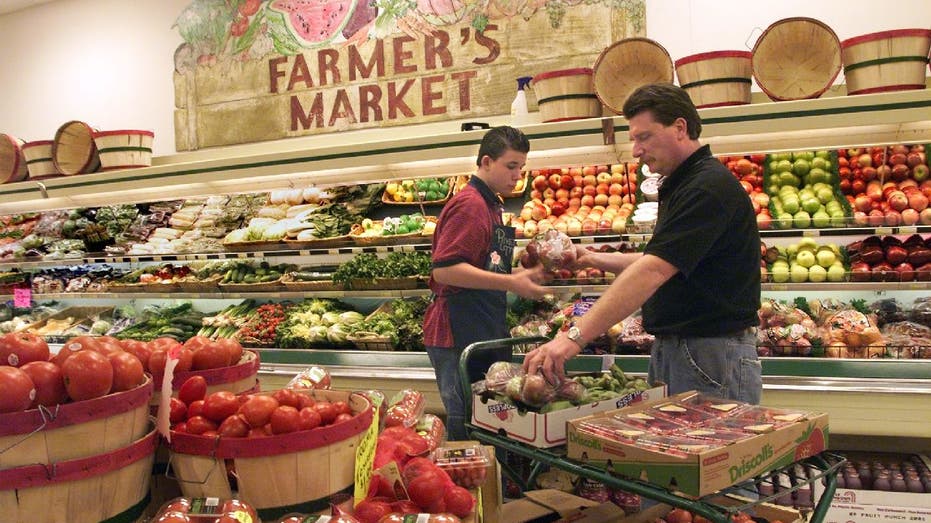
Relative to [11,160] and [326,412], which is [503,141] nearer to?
[326,412]

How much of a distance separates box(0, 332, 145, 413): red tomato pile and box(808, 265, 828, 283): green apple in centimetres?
369

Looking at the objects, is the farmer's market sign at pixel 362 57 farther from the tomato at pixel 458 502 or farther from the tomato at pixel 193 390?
the tomato at pixel 458 502

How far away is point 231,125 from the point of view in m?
7.09

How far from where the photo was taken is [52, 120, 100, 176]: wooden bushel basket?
20.1ft

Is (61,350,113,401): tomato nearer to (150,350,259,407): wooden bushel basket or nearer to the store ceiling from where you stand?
(150,350,259,407): wooden bushel basket

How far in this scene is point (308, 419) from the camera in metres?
1.92

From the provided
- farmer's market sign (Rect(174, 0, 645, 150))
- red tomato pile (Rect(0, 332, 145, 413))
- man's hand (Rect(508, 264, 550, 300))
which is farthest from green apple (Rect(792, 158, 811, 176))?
red tomato pile (Rect(0, 332, 145, 413))

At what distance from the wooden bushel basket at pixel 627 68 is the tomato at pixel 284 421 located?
305 centimetres

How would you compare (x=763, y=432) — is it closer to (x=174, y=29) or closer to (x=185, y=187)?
(x=185, y=187)

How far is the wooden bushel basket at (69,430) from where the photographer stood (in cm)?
167

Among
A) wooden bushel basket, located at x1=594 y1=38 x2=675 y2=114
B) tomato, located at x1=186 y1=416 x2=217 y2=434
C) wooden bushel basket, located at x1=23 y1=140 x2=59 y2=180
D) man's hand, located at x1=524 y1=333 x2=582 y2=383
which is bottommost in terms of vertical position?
tomato, located at x1=186 y1=416 x2=217 y2=434

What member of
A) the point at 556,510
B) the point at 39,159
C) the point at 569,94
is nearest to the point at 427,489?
the point at 556,510

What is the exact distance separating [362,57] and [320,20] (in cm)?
59

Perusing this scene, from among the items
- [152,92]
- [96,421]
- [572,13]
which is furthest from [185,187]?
[96,421]
